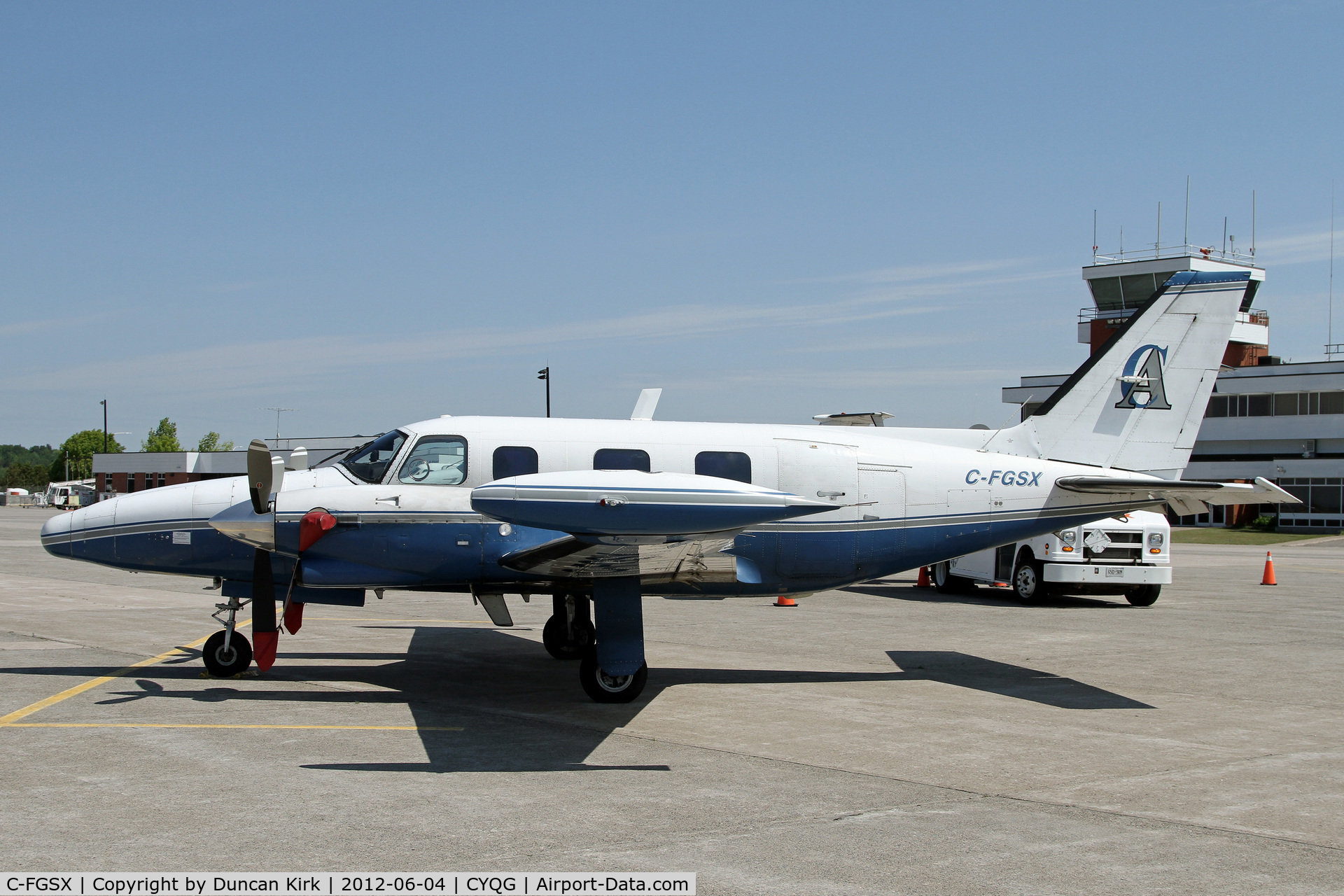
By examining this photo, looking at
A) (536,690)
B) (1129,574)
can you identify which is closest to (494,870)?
(536,690)

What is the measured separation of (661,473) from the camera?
10.2m

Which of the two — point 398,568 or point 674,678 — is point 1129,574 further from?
point 398,568

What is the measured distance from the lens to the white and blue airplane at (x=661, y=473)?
10.5 m

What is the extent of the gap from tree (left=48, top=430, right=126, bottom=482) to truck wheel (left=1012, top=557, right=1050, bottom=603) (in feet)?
501

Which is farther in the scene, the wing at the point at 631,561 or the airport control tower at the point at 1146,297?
the airport control tower at the point at 1146,297

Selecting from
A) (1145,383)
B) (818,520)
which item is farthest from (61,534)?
(1145,383)

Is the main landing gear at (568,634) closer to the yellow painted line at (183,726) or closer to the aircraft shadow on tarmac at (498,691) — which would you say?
the aircraft shadow on tarmac at (498,691)

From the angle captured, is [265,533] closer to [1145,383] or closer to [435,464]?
[435,464]

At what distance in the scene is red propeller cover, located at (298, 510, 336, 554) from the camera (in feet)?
34.8

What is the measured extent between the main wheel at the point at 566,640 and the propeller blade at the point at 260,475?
382 centimetres

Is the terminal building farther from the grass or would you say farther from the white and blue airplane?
the white and blue airplane

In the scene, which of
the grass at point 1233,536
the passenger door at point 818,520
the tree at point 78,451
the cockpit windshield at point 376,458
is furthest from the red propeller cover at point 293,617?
the tree at point 78,451

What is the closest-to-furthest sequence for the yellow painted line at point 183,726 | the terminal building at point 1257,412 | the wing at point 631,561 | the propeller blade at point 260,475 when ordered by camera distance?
1. the yellow painted line at point 183,726
2. the wing at point 631,561
3. the propeller blade at point 260,475
4. the terminal building at point 1257,412

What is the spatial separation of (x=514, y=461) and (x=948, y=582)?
549 inches
